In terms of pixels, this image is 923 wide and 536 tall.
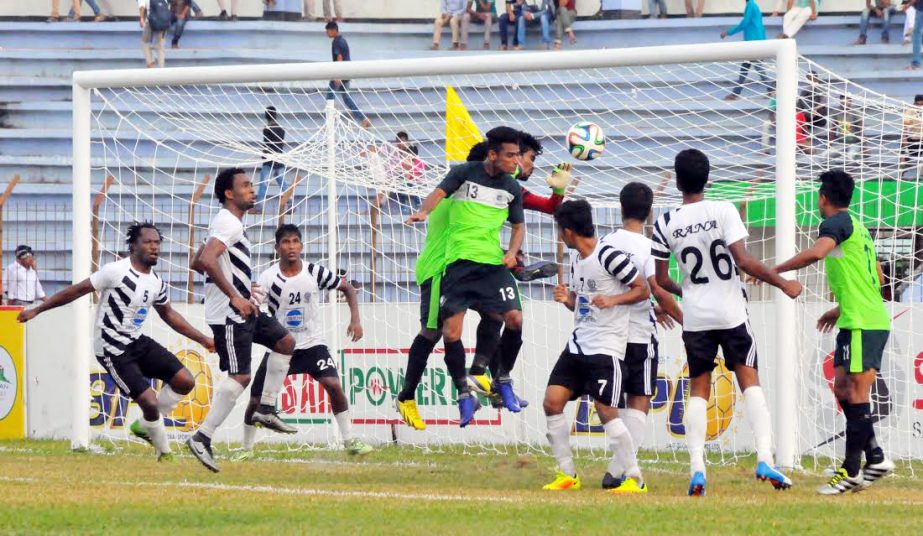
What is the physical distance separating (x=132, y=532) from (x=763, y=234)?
25.9 feet

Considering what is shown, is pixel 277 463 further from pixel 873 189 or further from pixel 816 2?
pixel 816 2

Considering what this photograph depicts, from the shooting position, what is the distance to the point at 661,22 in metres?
25.7

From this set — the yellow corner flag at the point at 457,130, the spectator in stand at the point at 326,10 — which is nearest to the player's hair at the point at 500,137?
the yellow corner flag at the point at 457,130

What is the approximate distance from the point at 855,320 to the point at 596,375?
1720 mm

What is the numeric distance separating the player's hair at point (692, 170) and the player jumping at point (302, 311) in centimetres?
378

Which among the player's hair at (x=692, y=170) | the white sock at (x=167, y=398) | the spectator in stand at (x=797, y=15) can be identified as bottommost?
the white sock at (x=167, y=398)

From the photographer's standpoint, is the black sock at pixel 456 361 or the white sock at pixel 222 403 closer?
the black sock at pixel 456 361

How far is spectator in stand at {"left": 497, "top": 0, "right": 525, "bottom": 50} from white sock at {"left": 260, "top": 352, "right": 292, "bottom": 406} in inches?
579

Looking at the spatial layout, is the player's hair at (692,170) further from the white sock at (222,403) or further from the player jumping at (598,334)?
the white sock at (222,403)

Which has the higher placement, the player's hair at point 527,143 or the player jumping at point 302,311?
the player's hair at point 527,143

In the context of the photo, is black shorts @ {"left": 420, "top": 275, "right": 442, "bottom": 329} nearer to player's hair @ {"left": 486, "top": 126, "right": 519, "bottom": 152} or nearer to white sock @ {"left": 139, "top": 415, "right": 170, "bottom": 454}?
player's hair @ {"left": 486, "top": 126, "right": 519, "bottom": 152}

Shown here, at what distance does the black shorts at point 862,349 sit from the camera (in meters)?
9.50

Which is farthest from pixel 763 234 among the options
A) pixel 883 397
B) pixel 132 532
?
pixel 132 532

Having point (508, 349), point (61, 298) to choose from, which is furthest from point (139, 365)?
point (508, 349)
